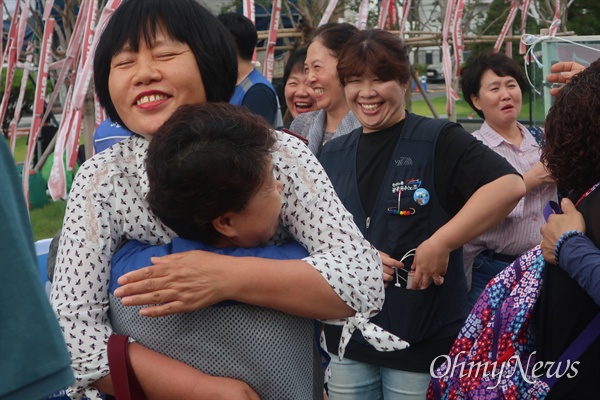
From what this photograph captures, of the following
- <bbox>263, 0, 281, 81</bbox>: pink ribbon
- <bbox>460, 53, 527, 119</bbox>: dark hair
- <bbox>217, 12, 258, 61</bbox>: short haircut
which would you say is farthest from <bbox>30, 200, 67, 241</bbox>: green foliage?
<bbox>460, 53, 527, 119</bbox>: dark hair

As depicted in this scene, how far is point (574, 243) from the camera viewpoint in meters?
2.24

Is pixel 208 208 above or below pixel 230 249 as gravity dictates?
above

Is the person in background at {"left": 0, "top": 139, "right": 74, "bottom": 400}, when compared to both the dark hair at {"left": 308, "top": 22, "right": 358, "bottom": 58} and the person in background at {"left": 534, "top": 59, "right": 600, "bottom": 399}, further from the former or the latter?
the dark hair at {"left": 308, "top": 22, "right": 358, "bottom": 58}

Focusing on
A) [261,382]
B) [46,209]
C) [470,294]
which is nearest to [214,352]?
[261,382]

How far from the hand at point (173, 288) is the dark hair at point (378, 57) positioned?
69.6 inches

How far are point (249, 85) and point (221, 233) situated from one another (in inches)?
80.1

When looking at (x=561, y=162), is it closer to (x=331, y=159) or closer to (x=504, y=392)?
(x=504, y=392)

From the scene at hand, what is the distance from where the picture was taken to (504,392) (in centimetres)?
237

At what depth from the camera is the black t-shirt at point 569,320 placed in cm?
220

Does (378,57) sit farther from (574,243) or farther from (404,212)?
(574,243)

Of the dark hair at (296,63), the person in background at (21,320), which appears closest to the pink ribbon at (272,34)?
the dark hair at (296,63)

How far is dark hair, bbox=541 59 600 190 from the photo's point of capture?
2350 millimetres

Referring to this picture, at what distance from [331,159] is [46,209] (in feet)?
23.7

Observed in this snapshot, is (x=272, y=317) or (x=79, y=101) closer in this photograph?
(x=272, y=317)
